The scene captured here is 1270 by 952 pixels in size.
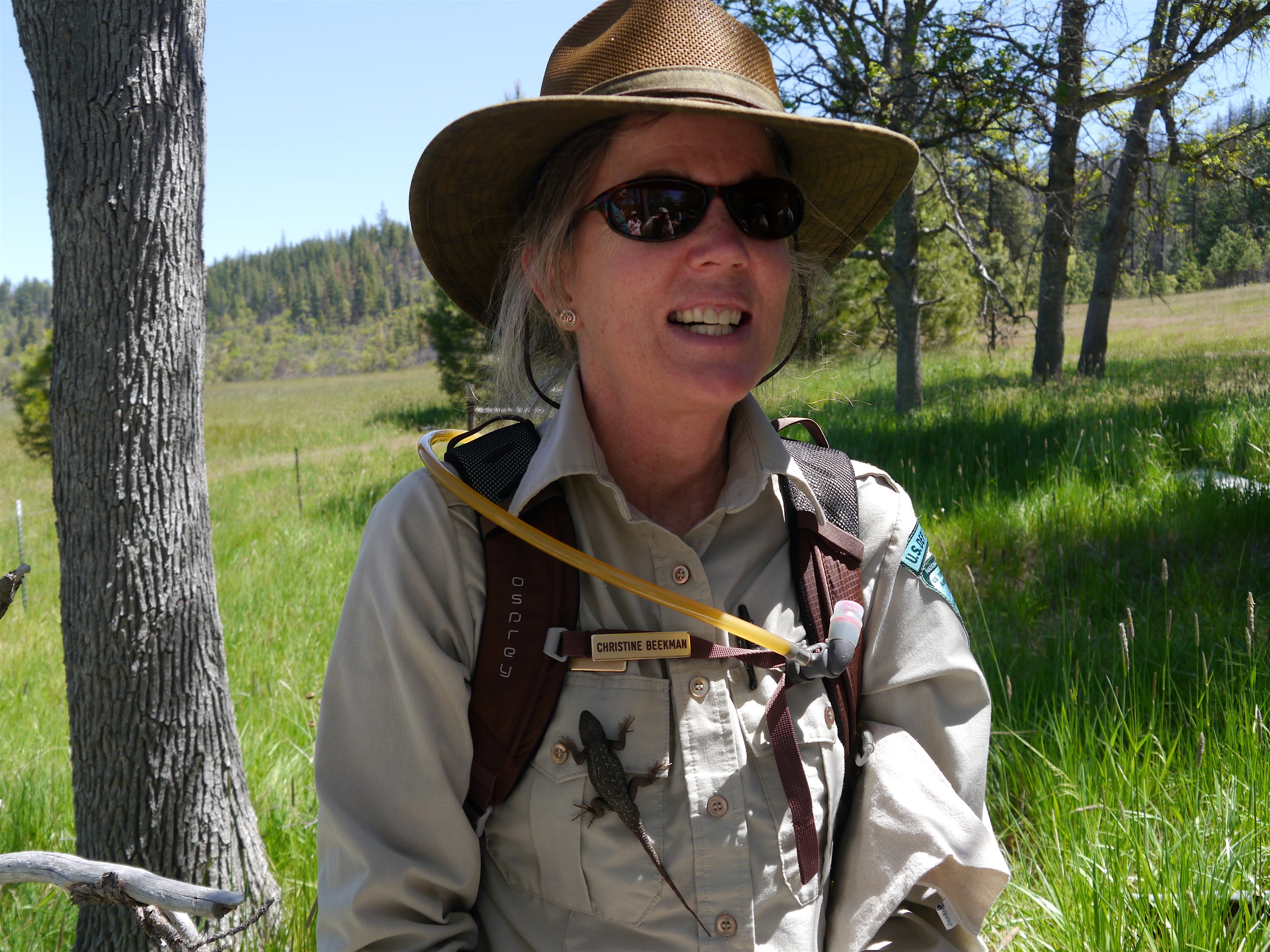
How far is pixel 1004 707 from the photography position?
3.16 metres

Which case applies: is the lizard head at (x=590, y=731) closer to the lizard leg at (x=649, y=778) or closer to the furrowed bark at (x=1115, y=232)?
the lizard leg at (x=649, y=778)

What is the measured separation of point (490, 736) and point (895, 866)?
2.38 feet

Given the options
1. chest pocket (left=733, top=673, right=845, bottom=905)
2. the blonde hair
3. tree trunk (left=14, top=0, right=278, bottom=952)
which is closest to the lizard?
chest pocket (left=733, top=673, right=845, bottom=905)

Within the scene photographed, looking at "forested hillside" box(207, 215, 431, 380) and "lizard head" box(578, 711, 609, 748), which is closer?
"lizard head" box(578, 711, 609, 748)

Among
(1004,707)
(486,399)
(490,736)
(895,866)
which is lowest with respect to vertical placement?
(1004,707)

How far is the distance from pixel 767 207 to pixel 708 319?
263mm

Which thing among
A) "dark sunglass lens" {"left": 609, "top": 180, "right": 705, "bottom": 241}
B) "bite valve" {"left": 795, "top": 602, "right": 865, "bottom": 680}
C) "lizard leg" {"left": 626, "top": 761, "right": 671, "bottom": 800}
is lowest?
"lizard leg" {"left": 626, "top": 761, "right": 671, "bottom": 800}

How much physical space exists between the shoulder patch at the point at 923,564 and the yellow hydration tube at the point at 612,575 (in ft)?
1.05

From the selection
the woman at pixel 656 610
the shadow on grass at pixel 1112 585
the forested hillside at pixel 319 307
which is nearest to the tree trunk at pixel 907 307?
the shadow on grass at pixel 1112 585

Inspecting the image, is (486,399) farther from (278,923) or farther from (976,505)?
(976,505)

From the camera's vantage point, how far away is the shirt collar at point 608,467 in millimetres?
1575

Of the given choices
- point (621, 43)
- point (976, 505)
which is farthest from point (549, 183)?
point (976, 505)

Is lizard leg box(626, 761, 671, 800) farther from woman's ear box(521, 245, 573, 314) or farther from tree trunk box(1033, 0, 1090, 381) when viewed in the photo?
tree trunk box(1033, 0, 1090, 381)

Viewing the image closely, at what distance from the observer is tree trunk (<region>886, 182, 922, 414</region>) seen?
9820 mm
